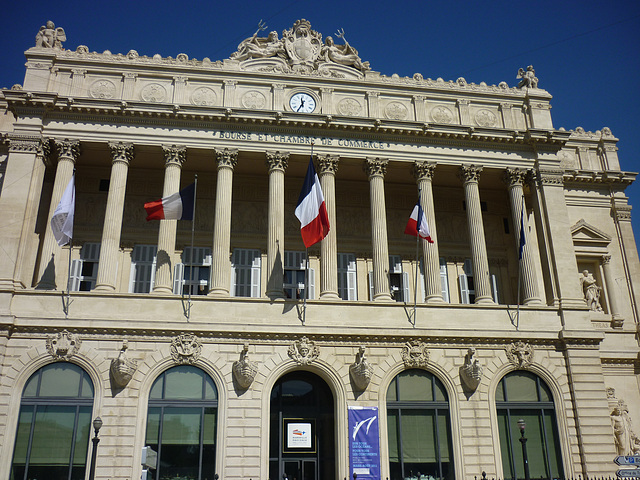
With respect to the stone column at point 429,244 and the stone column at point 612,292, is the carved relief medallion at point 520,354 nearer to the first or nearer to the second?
the stone column at point 429,244

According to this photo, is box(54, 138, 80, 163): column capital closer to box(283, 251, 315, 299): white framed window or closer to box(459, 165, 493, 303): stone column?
box(283, 251, 315, 299): white framed window

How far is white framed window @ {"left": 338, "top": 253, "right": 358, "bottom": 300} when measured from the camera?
113ft

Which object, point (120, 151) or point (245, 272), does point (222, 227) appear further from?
point (120, 151)

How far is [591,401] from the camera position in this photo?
30203 millimetres

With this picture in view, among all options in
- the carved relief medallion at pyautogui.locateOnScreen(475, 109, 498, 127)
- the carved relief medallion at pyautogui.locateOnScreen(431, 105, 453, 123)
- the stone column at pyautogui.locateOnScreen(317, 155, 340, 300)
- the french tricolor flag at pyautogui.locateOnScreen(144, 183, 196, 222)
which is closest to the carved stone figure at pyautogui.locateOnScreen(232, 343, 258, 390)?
the stone column at pyautogui.locateOnScreen(317, 155, 340, 300)

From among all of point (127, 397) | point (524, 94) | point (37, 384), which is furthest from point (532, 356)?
point (37, 384)

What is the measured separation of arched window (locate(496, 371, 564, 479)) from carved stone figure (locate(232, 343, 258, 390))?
11.6 meters

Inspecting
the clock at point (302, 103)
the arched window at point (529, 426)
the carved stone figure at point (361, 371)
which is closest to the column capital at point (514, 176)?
the arched window at point (529, 426)

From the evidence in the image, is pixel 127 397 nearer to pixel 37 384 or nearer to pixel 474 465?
pixel 37 384

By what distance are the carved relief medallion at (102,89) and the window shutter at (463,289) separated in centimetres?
2102

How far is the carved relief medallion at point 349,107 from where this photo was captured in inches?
1362

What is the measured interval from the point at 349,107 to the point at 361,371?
14.5 metres

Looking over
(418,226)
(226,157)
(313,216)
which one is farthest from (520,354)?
(226,157)

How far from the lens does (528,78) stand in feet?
123
